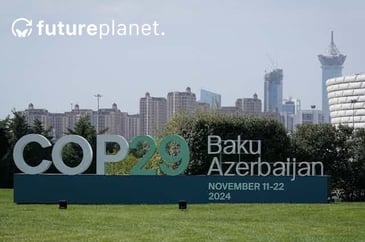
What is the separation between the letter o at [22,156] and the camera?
32844 millimetres

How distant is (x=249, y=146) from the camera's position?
37.7 metres

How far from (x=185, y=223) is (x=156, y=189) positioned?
37.5ft

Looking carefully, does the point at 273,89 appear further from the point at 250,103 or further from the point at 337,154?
the point at 337,154

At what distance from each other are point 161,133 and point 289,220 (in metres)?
29.0

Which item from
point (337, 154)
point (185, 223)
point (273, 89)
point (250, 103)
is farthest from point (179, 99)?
point (273, 89)

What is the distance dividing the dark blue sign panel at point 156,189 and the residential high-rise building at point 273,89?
132 meters

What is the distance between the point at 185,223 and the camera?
73.2ft

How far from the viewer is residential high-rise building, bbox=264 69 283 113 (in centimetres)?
17171

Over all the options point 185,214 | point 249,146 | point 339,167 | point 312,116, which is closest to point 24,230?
point 185,214

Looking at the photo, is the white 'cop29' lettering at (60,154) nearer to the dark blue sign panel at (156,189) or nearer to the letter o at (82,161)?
the letter o at (82,161)

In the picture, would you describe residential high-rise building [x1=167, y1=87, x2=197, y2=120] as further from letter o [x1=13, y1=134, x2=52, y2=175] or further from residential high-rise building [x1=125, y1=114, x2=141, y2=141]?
letter o [x1=13, y1=134, x2=52, y2=175]

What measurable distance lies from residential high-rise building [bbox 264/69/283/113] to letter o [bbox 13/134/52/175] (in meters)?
135

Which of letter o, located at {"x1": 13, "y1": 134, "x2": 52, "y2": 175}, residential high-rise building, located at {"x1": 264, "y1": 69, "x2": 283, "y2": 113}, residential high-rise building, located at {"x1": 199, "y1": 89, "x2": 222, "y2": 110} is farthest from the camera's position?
Answer: residential high-rise building, located at {"x1": 264, "y1": 69, "x2": 283, "y2": 113}

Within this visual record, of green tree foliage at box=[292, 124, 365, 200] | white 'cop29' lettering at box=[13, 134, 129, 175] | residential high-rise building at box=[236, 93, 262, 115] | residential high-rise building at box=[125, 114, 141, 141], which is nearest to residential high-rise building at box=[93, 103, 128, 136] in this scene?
residential high-rise building at box=[125, 114, 141, 141]
